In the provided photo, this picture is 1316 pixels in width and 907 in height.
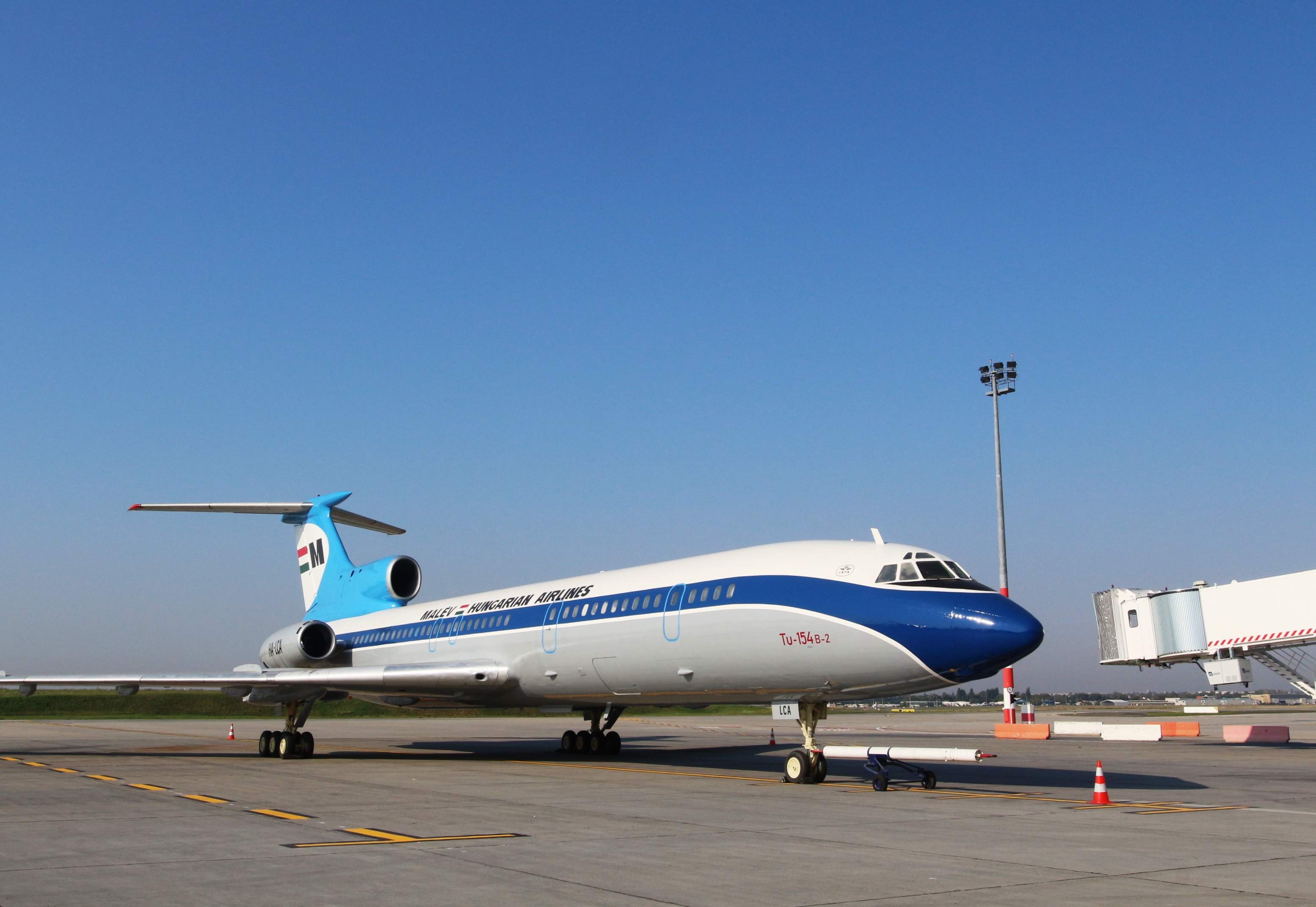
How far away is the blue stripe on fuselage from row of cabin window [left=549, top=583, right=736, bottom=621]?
0.05 meters

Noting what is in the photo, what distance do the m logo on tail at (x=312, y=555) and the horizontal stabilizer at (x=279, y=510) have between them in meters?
0.93

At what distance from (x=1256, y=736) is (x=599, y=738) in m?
18.8

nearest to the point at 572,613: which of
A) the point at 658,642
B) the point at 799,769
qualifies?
the point at 658,642

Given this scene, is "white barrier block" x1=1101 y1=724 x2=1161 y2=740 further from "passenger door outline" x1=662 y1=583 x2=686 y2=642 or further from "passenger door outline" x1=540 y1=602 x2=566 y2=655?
"passenger door outline" x1=662 y1=583 x2=686 y2=642

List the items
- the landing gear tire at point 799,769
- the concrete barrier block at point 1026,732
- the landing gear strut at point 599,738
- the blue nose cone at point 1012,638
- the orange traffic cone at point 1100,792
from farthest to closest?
1. the concrete barrier block at point 1026,732
2. the landing gear strut at point 599,738
3. the landing gear tire at point 799,769
4. the blue nose cone at point 1012,638
5. the orange traffic cone at point 1100,792

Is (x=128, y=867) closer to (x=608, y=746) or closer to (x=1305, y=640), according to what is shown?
Result: (x=608, y=746)

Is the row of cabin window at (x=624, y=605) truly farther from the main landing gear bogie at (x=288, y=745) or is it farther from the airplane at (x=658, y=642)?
the main landing gear bogie at (x=288, y=745)

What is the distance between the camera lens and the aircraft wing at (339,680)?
22781 mm

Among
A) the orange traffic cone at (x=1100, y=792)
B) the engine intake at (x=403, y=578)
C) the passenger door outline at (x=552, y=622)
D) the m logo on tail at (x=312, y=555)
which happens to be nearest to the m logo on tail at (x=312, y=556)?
the m logo on tail at (x=312, y=555)

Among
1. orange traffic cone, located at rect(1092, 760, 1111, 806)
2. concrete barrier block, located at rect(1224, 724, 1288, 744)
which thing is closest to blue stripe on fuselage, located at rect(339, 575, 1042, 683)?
orange traffic cone, located at rect(1092, 760, 1111, 806)

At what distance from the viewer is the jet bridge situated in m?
26.0

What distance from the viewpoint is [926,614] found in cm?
1478

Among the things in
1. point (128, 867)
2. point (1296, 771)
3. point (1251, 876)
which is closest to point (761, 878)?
point (1251, 876)

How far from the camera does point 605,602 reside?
20.3 m
